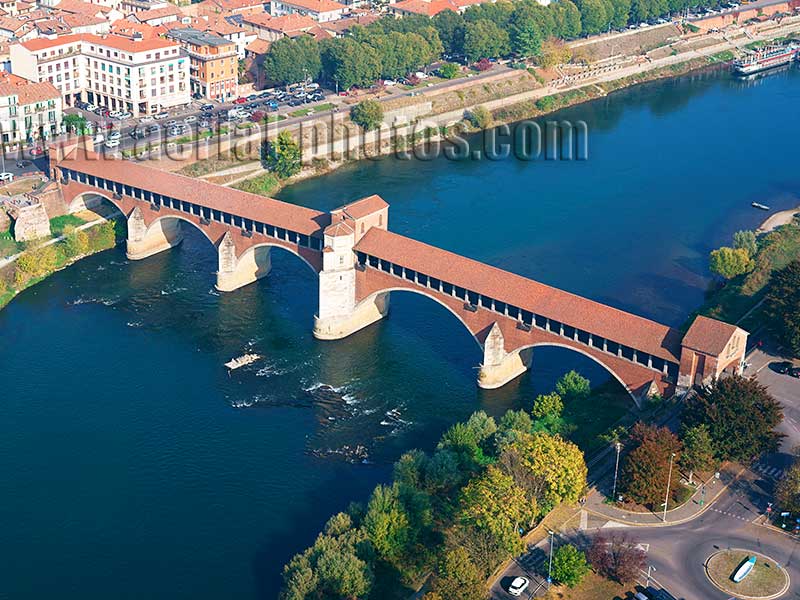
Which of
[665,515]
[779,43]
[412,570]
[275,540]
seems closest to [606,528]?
[665,515]

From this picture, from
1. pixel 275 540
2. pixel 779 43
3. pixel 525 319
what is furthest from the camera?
pixel 779 43

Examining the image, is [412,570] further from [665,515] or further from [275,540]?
[665,515]

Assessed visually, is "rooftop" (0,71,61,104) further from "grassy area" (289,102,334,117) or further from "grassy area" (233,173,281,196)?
"grassy area" (289,102,334,117)

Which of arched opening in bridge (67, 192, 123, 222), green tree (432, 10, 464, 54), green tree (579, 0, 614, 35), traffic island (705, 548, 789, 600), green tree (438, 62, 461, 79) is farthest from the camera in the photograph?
green tree (579, 0, 614, 35)

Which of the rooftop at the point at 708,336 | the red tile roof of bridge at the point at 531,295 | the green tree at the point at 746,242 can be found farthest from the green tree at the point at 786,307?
the green tree at the point at 746,242

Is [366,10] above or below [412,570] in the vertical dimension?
above

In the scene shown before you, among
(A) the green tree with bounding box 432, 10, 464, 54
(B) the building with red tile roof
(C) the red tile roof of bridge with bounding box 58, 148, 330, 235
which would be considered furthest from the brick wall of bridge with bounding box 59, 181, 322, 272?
(A) the green tree with bounding box 432, 10, 464, 54

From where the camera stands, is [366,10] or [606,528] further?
[366,10]

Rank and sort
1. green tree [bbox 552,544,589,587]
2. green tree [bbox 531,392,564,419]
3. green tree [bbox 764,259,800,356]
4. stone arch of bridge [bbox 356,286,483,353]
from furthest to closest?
stone arch of bridge [bbox 356,286,483,353] < green tree [bbox 764,259,800,356] < green tree [bbox 531,392,564,419] < green tree [bbox 552,544,589,587]
